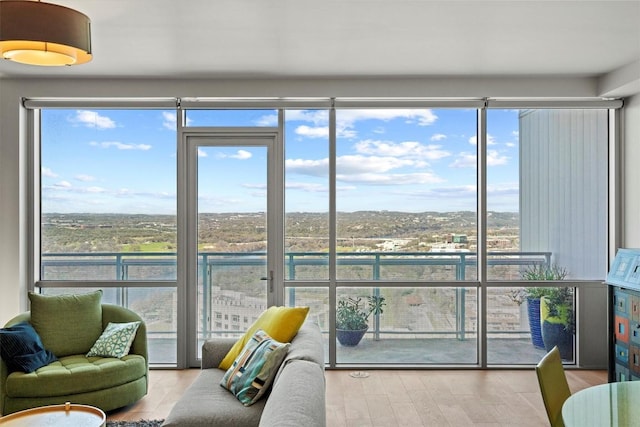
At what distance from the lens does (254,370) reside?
2.87 meters

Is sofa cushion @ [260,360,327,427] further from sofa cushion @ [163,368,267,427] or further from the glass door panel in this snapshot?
the glass door panel

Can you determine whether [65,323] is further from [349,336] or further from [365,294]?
[365,294]

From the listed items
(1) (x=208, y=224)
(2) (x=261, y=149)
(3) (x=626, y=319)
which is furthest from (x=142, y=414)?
(3) (x=626, y=319)

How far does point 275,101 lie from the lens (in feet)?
15.6

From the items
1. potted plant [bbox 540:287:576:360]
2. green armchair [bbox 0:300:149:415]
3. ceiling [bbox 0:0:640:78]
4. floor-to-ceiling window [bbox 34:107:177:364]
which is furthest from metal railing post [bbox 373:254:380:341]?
green armchair [bbox 0:300:149:415]

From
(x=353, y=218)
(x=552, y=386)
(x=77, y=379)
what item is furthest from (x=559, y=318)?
(x=77, y=379)

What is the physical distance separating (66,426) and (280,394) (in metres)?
1.33

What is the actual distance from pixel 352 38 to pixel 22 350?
319cm

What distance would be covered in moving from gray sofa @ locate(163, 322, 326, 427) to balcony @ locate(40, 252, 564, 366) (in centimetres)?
130

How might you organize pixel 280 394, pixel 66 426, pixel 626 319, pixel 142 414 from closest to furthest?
pixel 280 394 < pixel 66 426 < pixel 142 414 < pixel 626 319

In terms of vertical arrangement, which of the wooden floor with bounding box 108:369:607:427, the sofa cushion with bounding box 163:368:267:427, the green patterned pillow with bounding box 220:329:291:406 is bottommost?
the wooden floor with bounding box 108:369:607:427

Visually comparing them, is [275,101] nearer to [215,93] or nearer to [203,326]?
[215,93]

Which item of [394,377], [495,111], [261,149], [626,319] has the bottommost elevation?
[394,377]

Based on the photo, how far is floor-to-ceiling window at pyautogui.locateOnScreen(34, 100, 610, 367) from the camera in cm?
483
